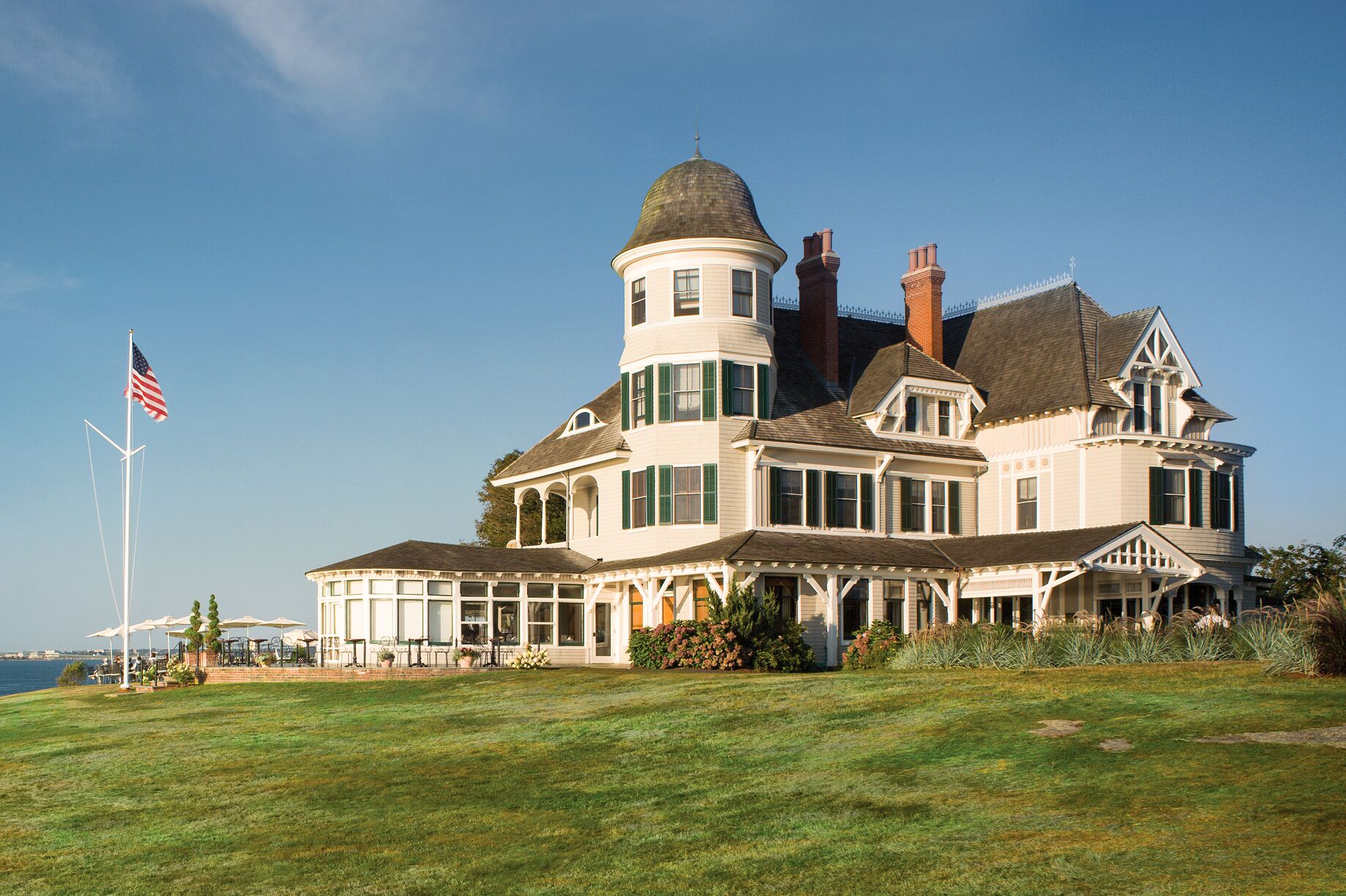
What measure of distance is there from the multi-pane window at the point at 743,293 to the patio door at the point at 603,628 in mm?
9179

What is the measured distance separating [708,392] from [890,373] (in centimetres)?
619

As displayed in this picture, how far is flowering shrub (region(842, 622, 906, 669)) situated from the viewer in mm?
30406

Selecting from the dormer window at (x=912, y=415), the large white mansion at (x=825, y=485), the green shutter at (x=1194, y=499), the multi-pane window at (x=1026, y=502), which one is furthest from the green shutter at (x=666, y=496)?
the green shutter at (x=1194, y=499)

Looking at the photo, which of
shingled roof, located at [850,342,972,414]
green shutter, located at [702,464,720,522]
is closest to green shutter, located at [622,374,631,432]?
green shutter, located at [702,464,720,522]

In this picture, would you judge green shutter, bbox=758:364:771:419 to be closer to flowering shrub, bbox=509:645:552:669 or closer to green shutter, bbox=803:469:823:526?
green shutter, bbox=803:469:823:526

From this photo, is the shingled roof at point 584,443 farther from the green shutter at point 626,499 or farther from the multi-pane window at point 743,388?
the multi-pane window at point 743,388

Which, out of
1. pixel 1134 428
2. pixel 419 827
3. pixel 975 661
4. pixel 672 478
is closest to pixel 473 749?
pixel 419 827

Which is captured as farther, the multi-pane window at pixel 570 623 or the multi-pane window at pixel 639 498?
the multi-pane window at pixel 570 623

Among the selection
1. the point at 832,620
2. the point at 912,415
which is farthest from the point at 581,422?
the point at 832,620

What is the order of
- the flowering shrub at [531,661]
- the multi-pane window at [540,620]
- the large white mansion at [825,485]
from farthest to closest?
the multi-pane window at [540,620], the large white mansion at [825,485], the flowering shrub at [531,661]

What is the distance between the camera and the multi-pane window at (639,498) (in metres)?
36.5

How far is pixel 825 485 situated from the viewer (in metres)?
36.7

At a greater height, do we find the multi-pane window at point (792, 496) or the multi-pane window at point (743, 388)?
the multi-pane window at point (743, 388)

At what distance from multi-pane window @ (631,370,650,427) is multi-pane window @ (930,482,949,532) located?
9.00 meters
